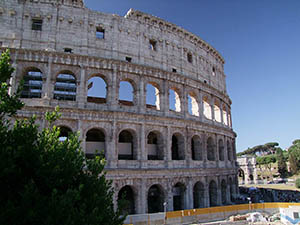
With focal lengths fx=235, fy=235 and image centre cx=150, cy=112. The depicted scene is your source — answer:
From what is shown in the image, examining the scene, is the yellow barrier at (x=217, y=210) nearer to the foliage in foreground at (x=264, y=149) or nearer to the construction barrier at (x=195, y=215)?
the construction barrier at (x=195, y=215)

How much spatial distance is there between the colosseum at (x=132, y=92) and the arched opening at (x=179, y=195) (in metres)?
0.09

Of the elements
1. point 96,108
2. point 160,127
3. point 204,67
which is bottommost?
point 160,127

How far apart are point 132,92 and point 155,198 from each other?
10.3 m

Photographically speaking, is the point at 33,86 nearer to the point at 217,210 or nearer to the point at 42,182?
the point at 42,182

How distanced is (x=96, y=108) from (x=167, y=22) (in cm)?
1236

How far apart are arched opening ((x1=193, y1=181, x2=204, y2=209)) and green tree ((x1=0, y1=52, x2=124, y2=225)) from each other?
653 inches

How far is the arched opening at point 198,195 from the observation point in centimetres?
2359

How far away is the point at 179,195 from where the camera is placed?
22.9 m

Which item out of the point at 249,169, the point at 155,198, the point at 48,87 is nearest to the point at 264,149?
the point at 249,169

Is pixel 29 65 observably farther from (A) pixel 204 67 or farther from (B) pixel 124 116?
(A) pixel 204 67

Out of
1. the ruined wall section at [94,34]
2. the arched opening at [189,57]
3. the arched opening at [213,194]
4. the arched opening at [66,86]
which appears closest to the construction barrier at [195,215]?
the arched opening at [213,194]

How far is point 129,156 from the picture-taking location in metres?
21.5

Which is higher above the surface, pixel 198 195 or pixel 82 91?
pixel 82 91

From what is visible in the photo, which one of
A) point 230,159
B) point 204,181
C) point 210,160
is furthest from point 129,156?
point 230,159
